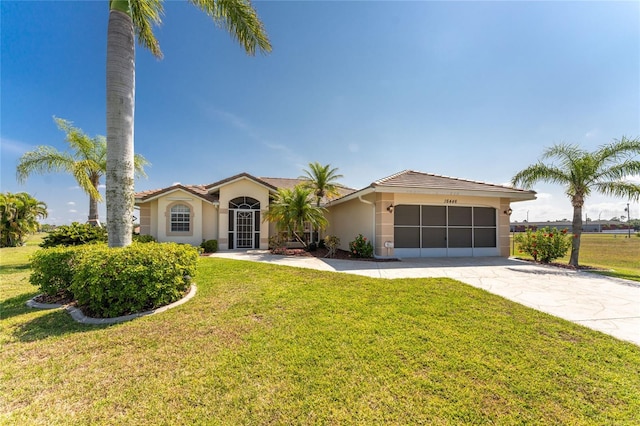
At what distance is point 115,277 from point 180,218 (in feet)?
39.9

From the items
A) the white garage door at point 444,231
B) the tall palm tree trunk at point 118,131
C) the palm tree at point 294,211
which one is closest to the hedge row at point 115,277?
the tall palm tree trunk at point 118,131

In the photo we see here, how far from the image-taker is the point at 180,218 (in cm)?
1588

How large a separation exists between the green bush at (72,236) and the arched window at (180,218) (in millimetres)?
Answer: 4659

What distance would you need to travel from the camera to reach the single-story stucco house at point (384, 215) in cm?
1236

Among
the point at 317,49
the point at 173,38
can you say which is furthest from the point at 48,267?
the point at 317,49

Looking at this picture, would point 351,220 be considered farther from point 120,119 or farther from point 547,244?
point 120,119

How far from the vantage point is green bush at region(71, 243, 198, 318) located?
4816 mm

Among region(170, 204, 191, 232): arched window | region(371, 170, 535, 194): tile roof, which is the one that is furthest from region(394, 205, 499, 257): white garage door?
region(170, 204, 191, 232): arched window

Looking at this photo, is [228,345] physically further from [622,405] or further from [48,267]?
[48,267]

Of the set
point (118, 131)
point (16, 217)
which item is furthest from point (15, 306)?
point (16, 217)

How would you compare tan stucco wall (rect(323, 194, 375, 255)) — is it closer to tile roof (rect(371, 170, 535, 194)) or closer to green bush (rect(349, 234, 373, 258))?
green bush (rect(349, 234, 373, 258))

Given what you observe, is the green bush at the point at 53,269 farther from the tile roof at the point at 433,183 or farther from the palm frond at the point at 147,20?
the tile roof at the point at 433,183

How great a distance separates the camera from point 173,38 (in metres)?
9.49

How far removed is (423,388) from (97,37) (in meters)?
13.0
